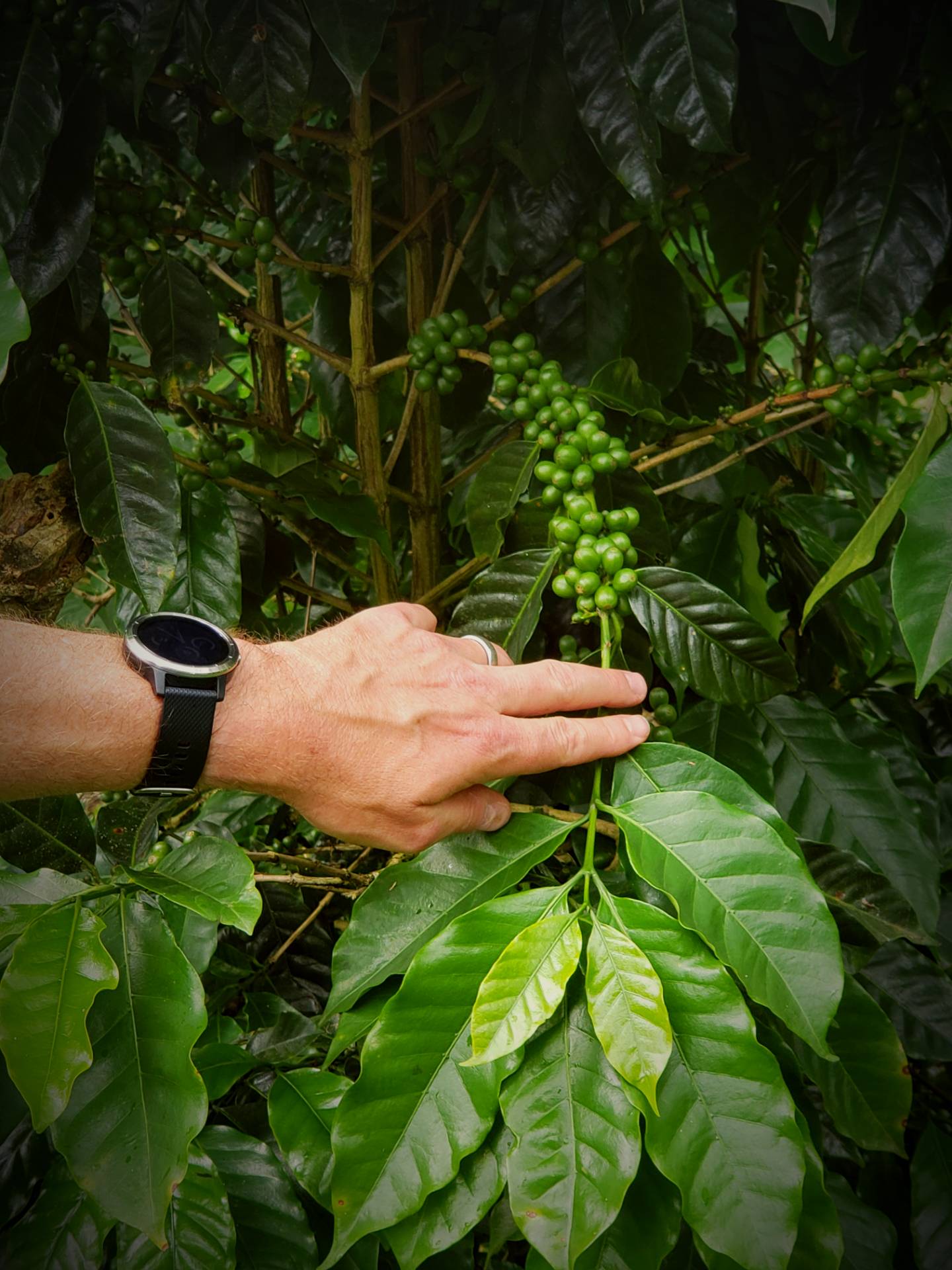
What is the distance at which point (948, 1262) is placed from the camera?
1.08 m

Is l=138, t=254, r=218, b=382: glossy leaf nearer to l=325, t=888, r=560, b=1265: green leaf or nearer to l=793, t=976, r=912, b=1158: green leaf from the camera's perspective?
l=325, t=888, r=560, b=1265: green leaf

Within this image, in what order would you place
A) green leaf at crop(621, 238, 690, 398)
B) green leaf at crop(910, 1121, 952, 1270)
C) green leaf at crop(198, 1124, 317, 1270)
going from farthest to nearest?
green leaf at crop(621, 238, 690, 398) → green leaf at crop(910, 1121, 952, 1270) → green leaf at crop(198, 1124, 317, 1270)

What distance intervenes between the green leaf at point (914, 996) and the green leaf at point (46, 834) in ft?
2.91

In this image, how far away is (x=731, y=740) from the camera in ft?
3.30

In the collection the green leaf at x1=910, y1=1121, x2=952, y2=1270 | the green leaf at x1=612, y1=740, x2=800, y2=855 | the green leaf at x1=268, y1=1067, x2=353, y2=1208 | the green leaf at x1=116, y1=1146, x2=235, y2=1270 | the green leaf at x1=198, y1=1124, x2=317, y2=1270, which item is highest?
the green leaf at x1=612, y1=740, x2=800, y2=855

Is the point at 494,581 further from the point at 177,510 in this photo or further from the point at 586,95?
the point at 586,95

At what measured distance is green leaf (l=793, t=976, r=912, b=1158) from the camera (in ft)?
2.55

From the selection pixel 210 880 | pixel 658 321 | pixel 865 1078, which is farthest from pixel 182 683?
pixel 658 321

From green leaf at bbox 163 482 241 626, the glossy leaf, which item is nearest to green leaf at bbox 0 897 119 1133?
green leaf at bbox 163 482 241 626

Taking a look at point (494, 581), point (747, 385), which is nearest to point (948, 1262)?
point (494, 581)

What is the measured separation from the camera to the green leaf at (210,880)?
73 centimetres

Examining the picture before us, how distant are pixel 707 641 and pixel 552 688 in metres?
0.16

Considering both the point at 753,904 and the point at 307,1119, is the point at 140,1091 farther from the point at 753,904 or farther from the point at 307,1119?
the point at 753,904

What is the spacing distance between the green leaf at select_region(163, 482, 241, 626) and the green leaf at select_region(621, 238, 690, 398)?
55 centimetres
